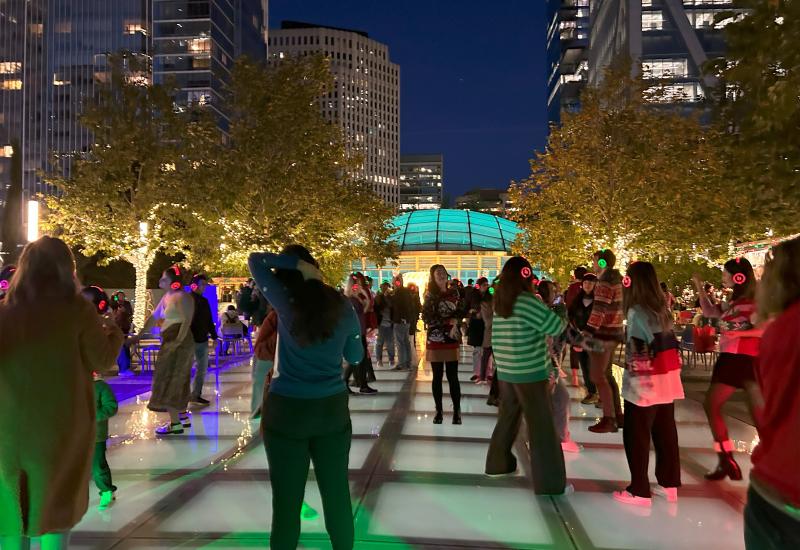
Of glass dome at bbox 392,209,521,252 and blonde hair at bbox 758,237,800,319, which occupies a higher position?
glass dome at bbox 392,209,521,252

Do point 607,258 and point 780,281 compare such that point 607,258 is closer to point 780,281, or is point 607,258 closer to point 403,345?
point 780,281

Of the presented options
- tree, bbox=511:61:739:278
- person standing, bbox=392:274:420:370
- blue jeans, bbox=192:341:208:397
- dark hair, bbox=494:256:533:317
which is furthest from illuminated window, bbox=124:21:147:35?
dark hair, bbox=494:256:533:317

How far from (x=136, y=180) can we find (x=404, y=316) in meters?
12.7

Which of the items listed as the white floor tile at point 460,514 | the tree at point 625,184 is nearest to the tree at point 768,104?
the white floor tile at point 460,514

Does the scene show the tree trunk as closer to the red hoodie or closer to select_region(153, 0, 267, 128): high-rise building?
the red hoodie

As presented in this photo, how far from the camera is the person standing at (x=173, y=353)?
712cm

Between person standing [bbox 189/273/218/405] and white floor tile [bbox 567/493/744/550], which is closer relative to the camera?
white floor tile [bbox 567/493/744/550]

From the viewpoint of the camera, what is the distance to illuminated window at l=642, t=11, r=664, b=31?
60.3 metres

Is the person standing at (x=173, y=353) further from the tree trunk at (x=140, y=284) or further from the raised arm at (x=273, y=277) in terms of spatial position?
the tree trunk at (x=140, y=284)

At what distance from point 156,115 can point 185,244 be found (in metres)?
4.51

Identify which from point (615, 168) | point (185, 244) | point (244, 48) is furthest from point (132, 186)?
point (244, 48)

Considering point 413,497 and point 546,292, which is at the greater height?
point 546,292

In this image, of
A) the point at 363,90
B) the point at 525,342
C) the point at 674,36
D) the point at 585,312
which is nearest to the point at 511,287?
the point at 525,342

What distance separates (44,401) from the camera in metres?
2.79
